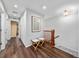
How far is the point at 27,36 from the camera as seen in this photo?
4316mm

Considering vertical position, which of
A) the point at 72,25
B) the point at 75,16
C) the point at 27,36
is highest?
the point at 75,16

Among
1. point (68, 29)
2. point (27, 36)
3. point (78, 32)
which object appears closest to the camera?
point (78, 32)

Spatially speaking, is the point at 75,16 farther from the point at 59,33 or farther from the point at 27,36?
the point at 27,36

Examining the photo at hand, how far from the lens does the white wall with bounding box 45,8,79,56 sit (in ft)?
9.61

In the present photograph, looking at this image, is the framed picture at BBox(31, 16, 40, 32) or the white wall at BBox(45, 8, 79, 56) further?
the framed picture at BBox(31, 16, 40, 32)

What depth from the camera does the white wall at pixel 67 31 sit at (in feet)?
9.61

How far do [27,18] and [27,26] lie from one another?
0.48 meters

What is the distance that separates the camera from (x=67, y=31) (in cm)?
335

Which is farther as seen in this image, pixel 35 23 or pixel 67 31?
pixel 35 23

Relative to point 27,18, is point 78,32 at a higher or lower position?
lower

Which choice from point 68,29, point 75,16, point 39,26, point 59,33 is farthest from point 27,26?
point 75,16

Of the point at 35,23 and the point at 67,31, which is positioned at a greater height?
the point at 35,23

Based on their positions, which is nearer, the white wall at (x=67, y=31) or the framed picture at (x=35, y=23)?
the white wall at (x=67, y=31)

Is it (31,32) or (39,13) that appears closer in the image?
(31,32)
